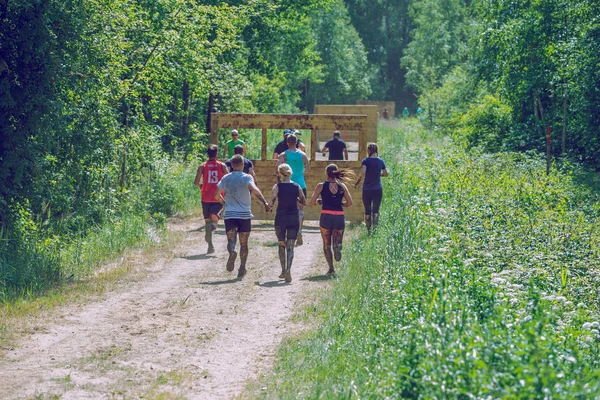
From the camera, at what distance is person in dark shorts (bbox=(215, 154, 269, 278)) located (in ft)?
41.0

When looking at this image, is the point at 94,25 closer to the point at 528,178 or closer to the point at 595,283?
the point at 595,283

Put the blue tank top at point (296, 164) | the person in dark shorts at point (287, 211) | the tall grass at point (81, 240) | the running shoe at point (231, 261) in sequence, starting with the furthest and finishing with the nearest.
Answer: the blue tank top at point (296, 164) < the running shoe at point (231, 261) < the person in dark shorts at point (287, 211) < the tall grass at point (81, 240)

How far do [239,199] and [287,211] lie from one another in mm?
719

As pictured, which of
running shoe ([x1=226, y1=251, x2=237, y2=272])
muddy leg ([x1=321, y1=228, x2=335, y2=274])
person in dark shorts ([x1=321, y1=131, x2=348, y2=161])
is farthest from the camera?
person in dark shorts ([x1=321, y1=131, x2=348, y2=161])

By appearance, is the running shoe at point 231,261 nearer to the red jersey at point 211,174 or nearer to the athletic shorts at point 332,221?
the athletic shorts at point 332,221

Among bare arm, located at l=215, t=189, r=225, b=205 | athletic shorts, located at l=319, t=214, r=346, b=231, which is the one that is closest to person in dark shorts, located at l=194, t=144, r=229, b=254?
bare arm, located at l=215, t=189, r=225, b=205

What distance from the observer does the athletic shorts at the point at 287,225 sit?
12492 mm

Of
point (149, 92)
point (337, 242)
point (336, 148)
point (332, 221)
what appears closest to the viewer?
point (332, 221)

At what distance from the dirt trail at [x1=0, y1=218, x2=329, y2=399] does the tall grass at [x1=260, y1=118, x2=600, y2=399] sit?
0.52 meters

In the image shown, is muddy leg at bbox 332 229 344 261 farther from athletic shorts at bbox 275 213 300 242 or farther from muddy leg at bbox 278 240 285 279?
muddy leg at bbox 278 240 285 279

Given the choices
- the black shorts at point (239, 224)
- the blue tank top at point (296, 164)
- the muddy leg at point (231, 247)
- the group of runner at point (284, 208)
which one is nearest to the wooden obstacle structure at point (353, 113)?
the blue tank top at point (296, 164)

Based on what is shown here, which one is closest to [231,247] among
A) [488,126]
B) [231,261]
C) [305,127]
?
[231,261]

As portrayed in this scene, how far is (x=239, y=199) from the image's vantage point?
41.2 feet

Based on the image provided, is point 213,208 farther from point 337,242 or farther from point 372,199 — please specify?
point 372,199
